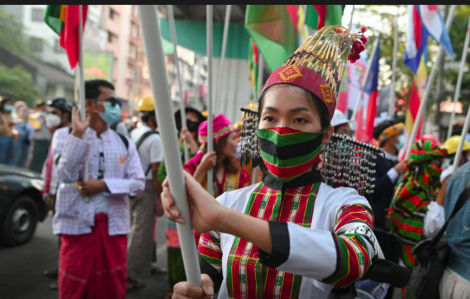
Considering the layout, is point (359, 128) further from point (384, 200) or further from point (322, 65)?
point (322, 65)

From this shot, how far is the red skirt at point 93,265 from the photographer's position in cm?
332

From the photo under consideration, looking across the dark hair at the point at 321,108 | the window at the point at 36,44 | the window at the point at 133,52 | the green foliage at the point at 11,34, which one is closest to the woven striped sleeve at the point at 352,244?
the dark hair at the point at 321,108

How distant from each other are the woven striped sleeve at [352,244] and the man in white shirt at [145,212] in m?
3.84

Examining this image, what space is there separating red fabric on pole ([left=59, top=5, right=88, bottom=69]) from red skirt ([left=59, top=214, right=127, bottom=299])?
1.36 meters

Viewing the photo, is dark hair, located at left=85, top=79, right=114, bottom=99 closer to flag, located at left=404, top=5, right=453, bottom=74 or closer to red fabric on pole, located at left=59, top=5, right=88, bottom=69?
red fabric on pole, located at left=59, top=5, right=88, bottom=69

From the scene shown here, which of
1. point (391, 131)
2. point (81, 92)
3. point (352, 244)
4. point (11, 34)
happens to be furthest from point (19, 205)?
point (11, 34)

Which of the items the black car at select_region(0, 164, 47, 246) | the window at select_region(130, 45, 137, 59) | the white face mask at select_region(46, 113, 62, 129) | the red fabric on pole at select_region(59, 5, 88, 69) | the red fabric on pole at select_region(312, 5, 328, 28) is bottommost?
the black car at select_region(0, 164, 47, 246)

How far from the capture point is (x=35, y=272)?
537 cm

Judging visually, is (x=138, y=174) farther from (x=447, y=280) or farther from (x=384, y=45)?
(x=384, y=45)

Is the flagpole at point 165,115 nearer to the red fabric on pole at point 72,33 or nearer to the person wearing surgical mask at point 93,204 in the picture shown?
the person wearing surgical mask at point 93,204

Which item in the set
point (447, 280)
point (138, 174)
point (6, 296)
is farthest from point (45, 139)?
point (447, 280)

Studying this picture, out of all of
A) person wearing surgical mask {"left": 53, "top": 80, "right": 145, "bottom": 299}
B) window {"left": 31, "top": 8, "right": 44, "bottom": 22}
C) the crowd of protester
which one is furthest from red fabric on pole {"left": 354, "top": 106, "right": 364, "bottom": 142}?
window {"left": 31, "top": 8, "right": 44, "bottom": 22}

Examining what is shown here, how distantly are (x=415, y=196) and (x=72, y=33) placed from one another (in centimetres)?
337

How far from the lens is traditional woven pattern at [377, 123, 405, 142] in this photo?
4.71 meters
